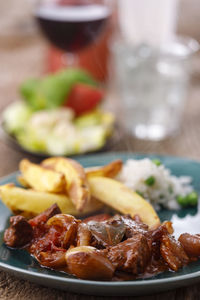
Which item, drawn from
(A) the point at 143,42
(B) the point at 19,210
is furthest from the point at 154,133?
(B) the point at 19,210

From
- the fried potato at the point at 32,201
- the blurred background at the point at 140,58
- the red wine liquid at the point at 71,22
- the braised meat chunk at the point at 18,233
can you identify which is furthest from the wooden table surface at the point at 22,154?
the red wine liquid at the point at 71,22

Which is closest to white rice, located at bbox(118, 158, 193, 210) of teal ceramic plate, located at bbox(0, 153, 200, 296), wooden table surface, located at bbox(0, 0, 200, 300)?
teal ceramic plate, located at bbox(0, 153, 200, 296)

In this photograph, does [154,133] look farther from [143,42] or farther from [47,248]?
[47,248]

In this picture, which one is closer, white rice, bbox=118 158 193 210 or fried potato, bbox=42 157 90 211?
fried potato, bbox=42 157 90 211

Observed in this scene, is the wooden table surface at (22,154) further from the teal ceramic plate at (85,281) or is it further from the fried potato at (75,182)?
the fried potato at (75,182)

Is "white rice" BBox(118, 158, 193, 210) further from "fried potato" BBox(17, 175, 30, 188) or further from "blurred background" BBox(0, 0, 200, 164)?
"blurred background" BBox(0, 0, 200, 164)

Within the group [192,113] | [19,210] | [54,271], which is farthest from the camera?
[192,113]
